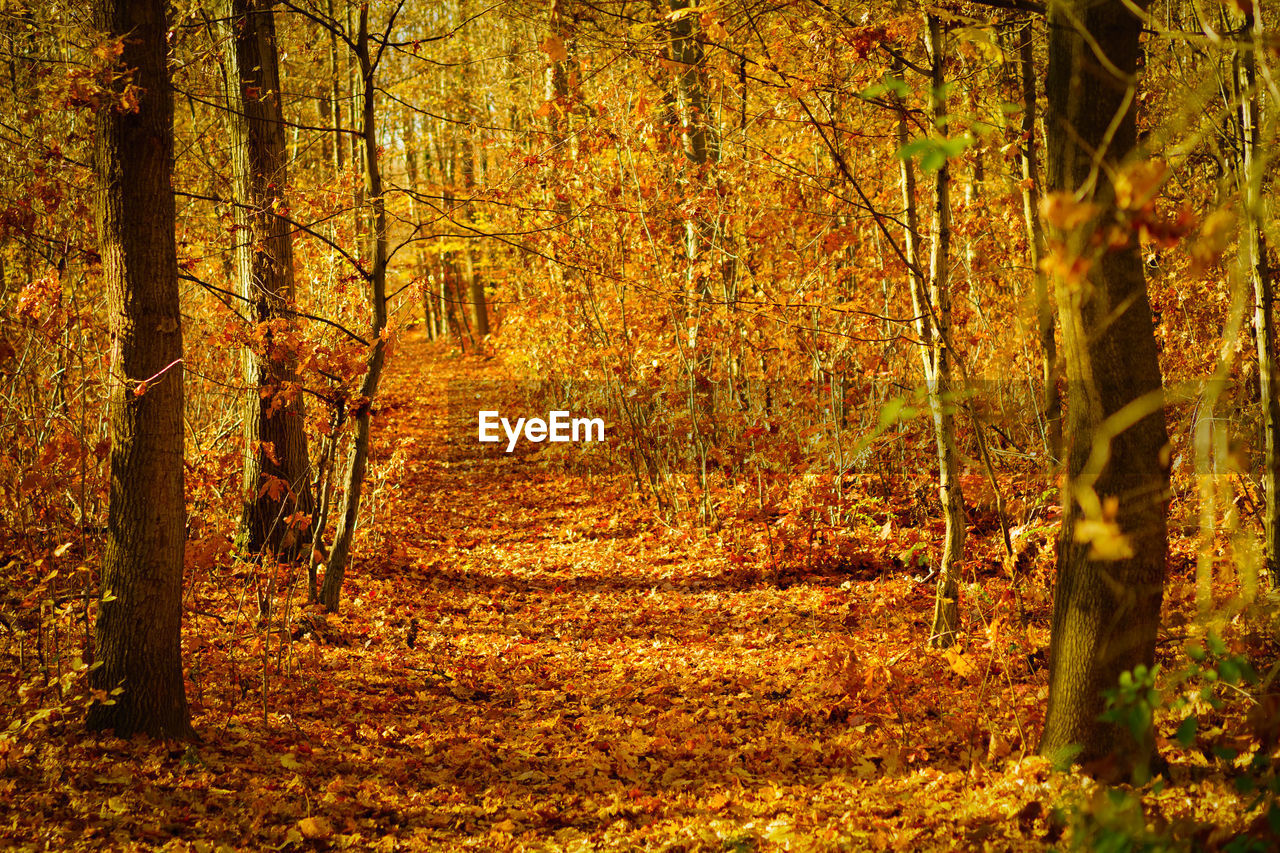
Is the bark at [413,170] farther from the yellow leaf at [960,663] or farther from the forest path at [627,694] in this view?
the yellow leaf at [960,663]

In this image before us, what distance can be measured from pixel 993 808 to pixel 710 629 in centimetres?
385

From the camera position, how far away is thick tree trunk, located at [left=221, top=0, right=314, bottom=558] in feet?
25.9

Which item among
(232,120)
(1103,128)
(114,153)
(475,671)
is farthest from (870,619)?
(232,120)

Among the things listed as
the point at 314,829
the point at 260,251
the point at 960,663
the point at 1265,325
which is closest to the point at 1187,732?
the point at 960,663

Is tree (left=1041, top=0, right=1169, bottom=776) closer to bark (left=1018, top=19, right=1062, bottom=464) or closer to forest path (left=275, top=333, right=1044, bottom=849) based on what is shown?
forest path (left=275, top=333, right=1044, bottom=849)

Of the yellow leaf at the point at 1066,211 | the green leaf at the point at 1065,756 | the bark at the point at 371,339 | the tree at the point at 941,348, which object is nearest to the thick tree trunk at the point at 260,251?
the bark at the point at 371,339

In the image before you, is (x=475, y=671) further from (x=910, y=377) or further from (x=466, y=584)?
(x=910, y=377)

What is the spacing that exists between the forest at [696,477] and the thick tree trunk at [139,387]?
22 mm

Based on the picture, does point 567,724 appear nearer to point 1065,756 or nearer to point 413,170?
point 1065,756

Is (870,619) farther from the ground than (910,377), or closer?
closer

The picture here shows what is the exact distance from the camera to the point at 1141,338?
3518 mm

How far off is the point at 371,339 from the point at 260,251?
5.57ft

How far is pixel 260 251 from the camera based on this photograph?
7.79 meters

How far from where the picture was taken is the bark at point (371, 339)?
271 inches
